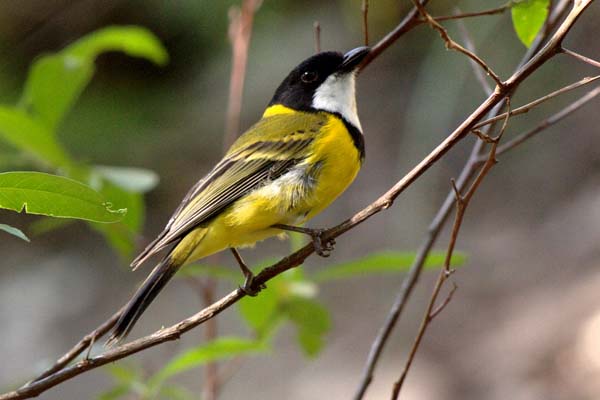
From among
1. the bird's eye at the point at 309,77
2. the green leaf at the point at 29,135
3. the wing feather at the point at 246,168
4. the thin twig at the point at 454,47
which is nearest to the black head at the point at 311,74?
the bird's eye at the point at 309,77

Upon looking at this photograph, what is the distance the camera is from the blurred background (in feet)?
13.1

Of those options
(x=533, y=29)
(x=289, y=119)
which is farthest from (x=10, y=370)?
(x=533, y=29)

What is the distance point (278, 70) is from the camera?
20.1 feet

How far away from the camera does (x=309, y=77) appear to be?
314cm

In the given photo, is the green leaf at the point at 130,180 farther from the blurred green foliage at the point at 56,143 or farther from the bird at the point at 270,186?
the bird at the point at 270,186

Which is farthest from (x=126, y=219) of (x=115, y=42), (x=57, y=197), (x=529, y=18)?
(x=529, y=18)

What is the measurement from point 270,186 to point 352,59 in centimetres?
60

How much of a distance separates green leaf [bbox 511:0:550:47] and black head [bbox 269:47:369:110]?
0.88 m

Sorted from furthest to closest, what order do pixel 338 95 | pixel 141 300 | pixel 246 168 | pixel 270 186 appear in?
pixel 338 95, pixel 246 168, pixel 270 186, pixel 141 300

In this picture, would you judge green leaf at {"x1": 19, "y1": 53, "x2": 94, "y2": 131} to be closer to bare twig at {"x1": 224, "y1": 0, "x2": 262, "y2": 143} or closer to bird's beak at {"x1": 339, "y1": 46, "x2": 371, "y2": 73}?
bare twig at {"x1": 224, "y1": 0, "x2": 262, "y2": 143}

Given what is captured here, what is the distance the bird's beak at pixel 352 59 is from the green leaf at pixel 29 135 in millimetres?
1016

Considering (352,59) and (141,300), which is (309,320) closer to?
(141,300)

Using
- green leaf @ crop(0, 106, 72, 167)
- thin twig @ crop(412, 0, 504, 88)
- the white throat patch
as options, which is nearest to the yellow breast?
the white throat patch

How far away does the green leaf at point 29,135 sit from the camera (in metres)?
2.34
